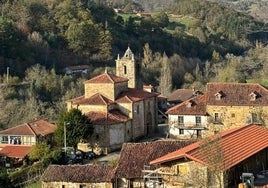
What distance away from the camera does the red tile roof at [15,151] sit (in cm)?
3931

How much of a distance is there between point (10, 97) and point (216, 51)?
49700 millimetres

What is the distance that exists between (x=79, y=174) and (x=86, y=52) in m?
48.3

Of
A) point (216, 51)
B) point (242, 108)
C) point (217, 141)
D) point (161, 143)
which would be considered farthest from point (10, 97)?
point (216, 51)

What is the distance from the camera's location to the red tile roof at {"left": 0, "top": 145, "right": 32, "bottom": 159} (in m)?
39.3

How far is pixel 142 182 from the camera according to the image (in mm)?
27656

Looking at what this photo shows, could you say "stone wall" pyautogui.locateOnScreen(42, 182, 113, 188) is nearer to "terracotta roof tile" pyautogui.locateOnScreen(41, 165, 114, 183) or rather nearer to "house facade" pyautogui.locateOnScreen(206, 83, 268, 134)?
"terracotta roof tile" pyautogui.locateOnScreen(41, 165, 114, 183)

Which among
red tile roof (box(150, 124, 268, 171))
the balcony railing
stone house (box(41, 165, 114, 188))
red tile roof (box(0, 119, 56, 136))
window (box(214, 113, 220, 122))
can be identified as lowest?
stone house (box(41, 165, 114, 188))

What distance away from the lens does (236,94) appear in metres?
45.3

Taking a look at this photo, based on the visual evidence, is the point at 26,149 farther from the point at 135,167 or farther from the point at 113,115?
the point at 135,167

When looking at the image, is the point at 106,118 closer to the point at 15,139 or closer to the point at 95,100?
the point at 95,100

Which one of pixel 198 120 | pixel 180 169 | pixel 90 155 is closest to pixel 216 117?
pixel 198 120

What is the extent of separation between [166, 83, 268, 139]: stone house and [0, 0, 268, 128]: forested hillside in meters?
13.4

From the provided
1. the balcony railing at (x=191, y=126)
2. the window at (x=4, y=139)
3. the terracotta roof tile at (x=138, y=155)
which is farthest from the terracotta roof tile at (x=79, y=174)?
the balcony railing at (x=191, y=126)

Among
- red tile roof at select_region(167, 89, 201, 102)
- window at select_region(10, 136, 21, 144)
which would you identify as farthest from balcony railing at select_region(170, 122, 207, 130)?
red tile roof at select_region(167, 89, 201, 102)
